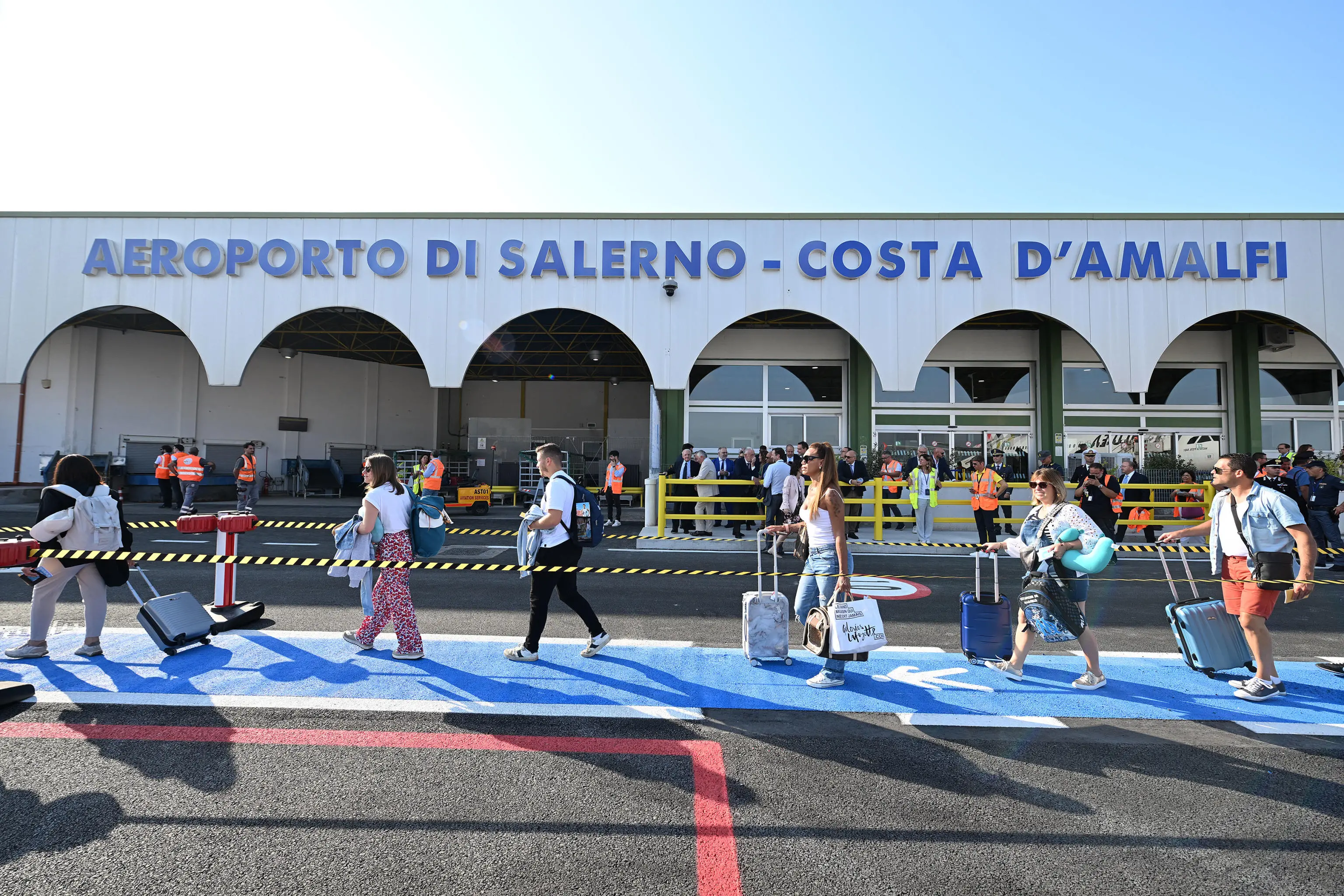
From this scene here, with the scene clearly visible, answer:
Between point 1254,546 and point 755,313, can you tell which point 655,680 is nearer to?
point 1254,546

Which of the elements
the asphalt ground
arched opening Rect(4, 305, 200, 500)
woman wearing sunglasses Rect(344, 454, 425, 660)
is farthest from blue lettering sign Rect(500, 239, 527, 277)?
the asphalt ground

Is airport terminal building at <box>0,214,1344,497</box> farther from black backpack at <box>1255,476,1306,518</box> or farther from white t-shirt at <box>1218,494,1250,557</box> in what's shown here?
white t-shirt at <box>1218,494,1250,557</box>

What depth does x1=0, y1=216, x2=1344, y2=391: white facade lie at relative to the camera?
15.8 meters

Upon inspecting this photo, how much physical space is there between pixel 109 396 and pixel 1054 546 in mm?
27950

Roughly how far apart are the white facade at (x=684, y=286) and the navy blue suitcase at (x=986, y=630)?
37.5 feet

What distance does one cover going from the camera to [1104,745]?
405 cm

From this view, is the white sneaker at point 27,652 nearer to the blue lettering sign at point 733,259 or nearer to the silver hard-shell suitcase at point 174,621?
the silver hard-shell suitcase at point 174,621

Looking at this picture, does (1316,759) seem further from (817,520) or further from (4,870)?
(4,870)

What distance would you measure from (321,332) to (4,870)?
77.4 feet

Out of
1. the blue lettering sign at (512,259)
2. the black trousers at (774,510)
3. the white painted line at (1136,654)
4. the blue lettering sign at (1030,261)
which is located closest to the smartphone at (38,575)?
the white painted line at (1136,654)

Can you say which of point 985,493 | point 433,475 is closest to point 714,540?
point 985,493

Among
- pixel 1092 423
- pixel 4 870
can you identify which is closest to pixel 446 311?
pixel 4 870

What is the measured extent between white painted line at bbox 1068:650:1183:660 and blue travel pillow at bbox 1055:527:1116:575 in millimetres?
1745

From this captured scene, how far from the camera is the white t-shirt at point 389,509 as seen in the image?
547 cm
